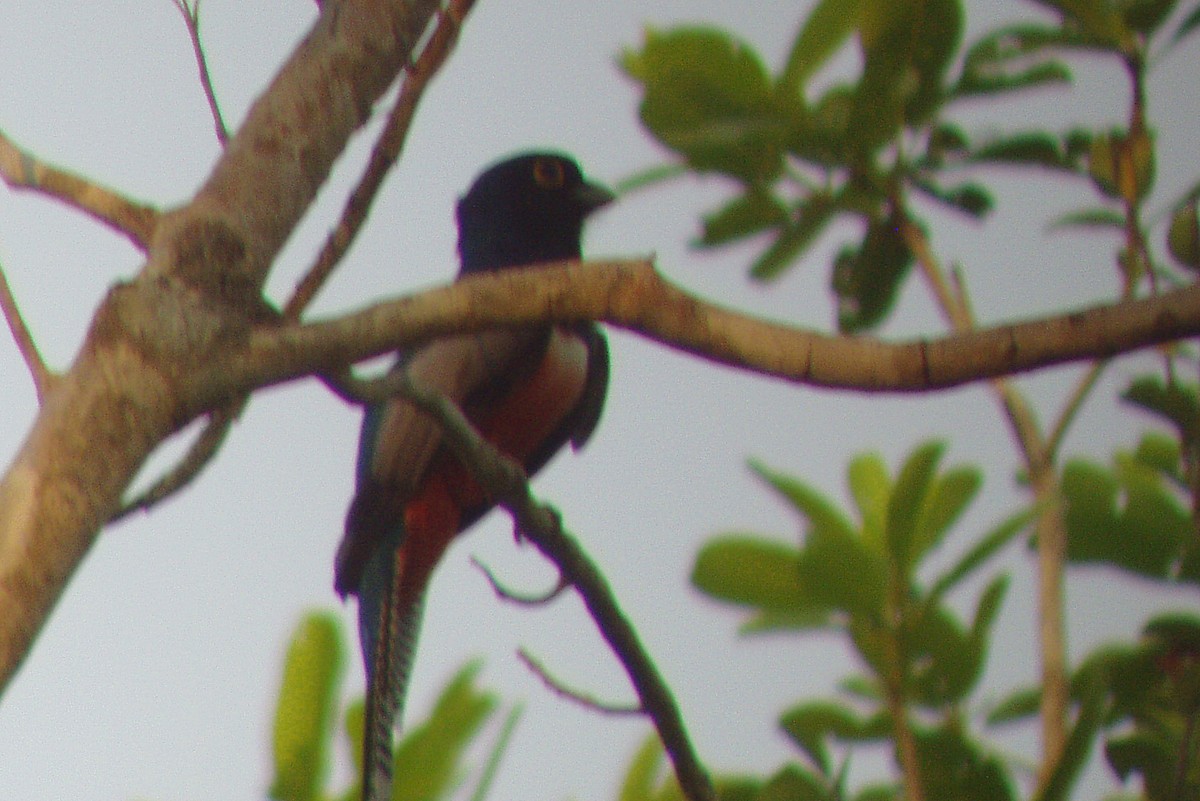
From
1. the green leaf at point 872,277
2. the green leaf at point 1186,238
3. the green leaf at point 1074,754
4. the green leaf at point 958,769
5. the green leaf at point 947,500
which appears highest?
the green leaf at point 872,277

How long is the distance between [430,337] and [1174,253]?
1.80 m

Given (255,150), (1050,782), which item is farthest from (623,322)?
(1050,782)

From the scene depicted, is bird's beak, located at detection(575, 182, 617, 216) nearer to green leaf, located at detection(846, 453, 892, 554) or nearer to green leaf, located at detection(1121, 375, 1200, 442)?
green leaf, located at detection(846, 453, 892, 554)

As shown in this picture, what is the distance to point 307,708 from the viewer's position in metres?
2.70

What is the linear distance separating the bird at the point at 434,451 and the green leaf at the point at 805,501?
79 centimetres

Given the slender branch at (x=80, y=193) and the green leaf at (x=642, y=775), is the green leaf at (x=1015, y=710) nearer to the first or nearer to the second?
the green leaf at (x=642, y=775)

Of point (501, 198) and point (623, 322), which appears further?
point (501, 198)

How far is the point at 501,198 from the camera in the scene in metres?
4.58

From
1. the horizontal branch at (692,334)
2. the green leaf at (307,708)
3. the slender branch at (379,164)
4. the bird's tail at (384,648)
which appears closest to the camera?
the horizontal branch at (692,334)

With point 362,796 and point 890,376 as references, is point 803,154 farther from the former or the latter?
point 890,376

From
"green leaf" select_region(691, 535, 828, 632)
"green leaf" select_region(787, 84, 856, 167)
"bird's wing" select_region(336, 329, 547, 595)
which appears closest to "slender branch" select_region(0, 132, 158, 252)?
"green leaf" select_region(691, 535, 828, 632)

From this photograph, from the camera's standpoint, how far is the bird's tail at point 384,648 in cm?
276

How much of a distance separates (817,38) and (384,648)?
1779mm

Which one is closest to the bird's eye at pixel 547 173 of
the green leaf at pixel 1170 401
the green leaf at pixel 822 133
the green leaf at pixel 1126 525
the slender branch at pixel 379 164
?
the green leaf at pixel 822 133
